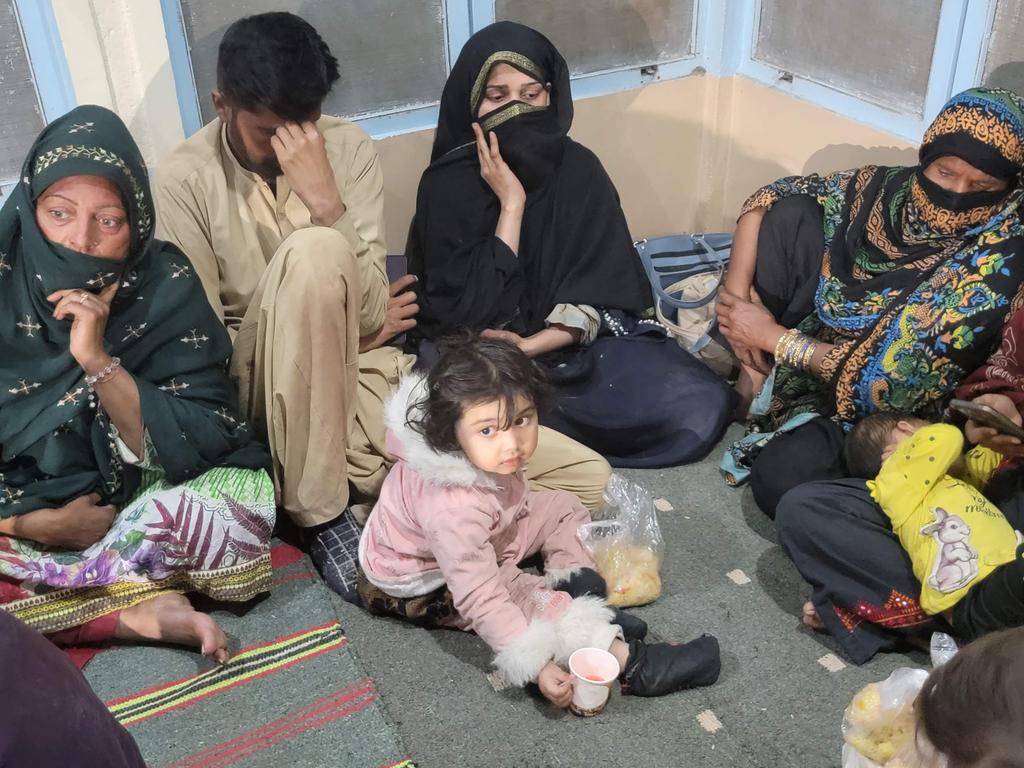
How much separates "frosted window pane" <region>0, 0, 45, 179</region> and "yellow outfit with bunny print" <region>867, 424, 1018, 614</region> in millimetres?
2080

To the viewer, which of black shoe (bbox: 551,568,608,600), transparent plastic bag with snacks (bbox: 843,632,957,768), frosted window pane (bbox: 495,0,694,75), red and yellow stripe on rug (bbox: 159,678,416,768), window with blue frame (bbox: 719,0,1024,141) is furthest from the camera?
frosted window pane (bbox: 495,0,694,75)

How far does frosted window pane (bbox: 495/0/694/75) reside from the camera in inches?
116

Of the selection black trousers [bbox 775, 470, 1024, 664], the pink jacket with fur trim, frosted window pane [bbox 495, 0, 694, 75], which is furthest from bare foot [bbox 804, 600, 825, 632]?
frosted window pane [bbox 495, 0, 694, 75]

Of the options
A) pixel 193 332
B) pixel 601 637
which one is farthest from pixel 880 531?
pixel 193 332

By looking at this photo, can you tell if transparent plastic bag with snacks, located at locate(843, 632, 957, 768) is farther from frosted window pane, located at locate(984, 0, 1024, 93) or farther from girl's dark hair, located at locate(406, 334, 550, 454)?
frosted window pane, located at locate(984, 0, 1024, 93)

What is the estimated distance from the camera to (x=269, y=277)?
2.07m

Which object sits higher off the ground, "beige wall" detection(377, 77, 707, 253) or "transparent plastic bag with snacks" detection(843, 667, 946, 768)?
"beige wall" detection(377, 77, 707, 253)

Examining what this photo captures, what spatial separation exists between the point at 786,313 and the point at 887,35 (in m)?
0.88

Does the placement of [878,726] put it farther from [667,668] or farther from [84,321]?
[84,321]

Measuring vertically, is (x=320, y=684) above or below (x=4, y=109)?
below

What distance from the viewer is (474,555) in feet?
6.05

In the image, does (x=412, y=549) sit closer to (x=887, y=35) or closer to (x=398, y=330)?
(x=398, y=330)

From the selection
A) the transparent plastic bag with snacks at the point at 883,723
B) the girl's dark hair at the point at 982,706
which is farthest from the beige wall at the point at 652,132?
the girl's dark hair at the point at 982,706

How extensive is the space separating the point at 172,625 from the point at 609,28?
6.99 ft
